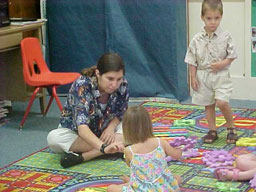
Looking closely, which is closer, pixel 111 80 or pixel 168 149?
pixel 168 149

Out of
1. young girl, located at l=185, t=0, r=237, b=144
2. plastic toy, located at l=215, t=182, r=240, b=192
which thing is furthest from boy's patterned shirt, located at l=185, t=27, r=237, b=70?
plastic toy, located at l=215, t=182, r=240, b=192

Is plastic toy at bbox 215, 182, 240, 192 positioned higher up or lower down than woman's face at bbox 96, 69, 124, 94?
lower down

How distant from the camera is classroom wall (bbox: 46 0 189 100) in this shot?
483 centimetres

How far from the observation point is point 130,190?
2.63m

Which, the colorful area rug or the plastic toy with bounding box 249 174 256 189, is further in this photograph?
the colorful area rug

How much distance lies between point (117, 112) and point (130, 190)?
94 centimetres

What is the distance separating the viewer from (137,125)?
2570 millimetres

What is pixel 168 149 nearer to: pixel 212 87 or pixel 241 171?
pixel 241 171

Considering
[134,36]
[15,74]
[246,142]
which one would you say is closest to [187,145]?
[246,142]

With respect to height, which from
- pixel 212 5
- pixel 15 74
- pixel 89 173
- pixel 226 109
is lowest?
pixel 89 173

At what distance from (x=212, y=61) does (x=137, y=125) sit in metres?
1.17

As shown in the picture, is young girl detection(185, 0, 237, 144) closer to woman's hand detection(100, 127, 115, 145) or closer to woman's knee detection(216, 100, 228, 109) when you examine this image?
woman's knee detection(216, 100, 228, 109)

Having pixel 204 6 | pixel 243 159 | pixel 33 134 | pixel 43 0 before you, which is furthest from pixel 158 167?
pixel 43 0

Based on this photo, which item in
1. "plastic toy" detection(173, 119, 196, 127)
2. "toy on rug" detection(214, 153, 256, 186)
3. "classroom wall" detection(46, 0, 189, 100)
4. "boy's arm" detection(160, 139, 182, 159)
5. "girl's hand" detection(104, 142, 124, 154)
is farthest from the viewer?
"classroom wall" detection(46, 0, 189, 100)
